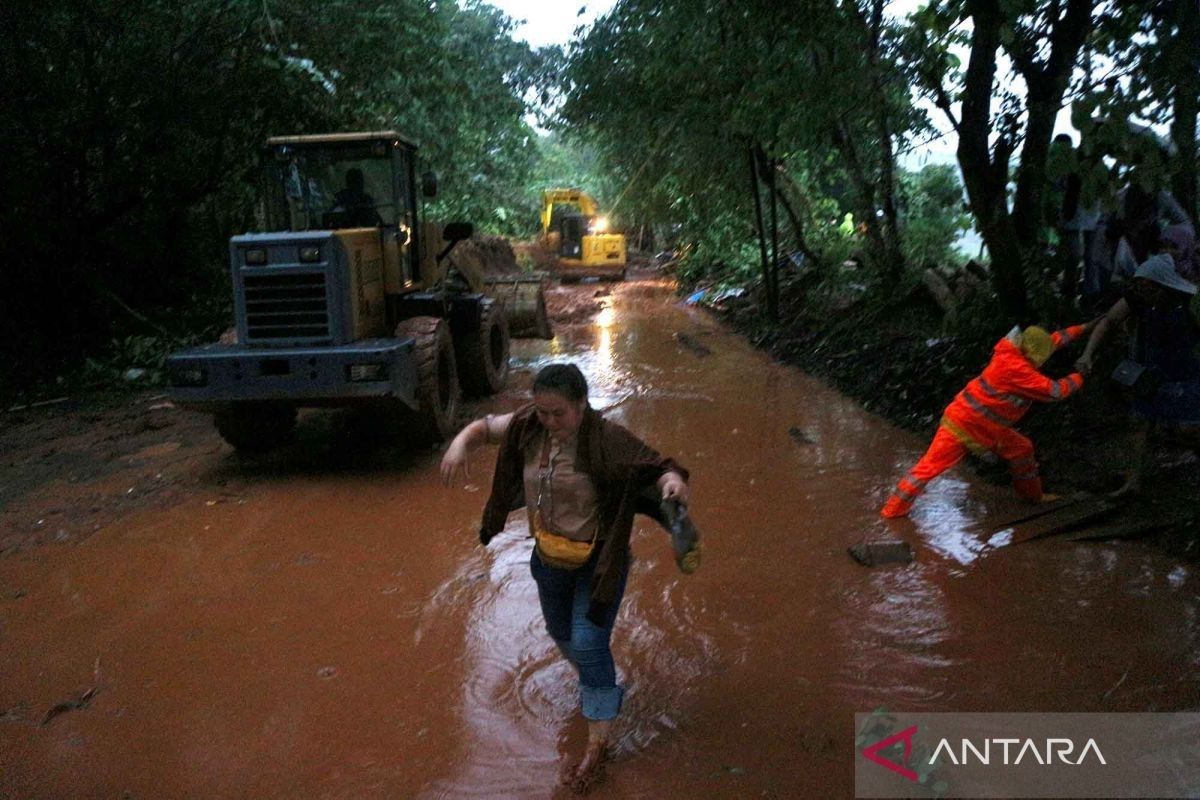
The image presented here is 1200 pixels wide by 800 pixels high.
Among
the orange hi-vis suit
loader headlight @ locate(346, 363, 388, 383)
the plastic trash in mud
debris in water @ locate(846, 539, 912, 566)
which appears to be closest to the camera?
the plastic trash in mud

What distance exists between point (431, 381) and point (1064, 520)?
4791 mm

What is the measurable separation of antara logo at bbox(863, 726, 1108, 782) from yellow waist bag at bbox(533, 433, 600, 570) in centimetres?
131

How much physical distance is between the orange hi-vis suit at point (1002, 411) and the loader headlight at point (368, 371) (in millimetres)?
3813

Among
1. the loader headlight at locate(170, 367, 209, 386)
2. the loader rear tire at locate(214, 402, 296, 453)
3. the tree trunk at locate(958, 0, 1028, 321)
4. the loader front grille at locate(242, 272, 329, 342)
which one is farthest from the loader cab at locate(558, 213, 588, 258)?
the loader headlight at locate(170, 367, 209, 386)

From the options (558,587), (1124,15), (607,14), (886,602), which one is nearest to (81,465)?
(558,587)

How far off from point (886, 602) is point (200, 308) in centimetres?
1258

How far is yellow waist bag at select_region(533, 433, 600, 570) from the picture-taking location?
337 centimetres

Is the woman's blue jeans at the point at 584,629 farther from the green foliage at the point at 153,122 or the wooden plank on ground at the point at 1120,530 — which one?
the green foliage at the point at 153,122

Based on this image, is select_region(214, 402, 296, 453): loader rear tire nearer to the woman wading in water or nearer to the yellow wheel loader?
the yellow wheel loader

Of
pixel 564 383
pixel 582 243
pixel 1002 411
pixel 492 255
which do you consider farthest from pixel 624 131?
pixel 564 383

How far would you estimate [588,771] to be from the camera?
3.41 meters

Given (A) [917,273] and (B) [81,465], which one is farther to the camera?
(A) [917,273]

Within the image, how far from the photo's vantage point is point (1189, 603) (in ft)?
15.3

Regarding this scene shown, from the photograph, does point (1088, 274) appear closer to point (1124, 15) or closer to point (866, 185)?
point (1124, 15)
